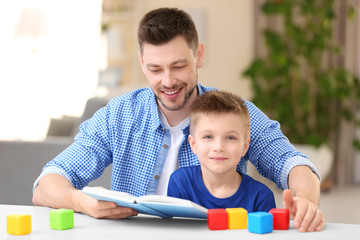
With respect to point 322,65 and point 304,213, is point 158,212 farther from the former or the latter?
point 322,65

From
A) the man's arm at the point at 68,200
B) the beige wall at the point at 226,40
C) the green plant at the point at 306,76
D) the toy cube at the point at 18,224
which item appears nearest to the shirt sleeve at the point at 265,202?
the man's arm at the point at 68,200

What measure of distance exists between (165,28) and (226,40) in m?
4.34

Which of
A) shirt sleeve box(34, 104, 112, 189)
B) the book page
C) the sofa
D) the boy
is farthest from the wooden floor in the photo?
the book page

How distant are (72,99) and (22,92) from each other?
550 millimetres

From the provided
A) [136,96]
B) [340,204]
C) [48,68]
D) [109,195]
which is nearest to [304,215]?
[109,195]

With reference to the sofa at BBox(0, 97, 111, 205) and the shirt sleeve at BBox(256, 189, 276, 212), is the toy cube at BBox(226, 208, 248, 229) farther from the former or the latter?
the sofa at BBox(0, 97, 111, 205)

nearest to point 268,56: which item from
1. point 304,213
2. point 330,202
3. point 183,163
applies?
point 330,202

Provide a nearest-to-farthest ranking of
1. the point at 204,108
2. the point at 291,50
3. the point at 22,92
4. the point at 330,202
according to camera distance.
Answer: the point at 204,108
the point at 330,202
the point at 291,50
the point at 22,92

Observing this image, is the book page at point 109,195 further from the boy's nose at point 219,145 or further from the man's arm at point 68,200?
the boy's nose at point 219,145

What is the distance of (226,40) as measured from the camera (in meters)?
5.94

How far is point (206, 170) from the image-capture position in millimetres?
1533

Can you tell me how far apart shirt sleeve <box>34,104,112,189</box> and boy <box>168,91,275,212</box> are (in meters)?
0.34

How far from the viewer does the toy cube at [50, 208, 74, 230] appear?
1.14 m

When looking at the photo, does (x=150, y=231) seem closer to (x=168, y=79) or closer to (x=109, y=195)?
(x=109, y=195)
